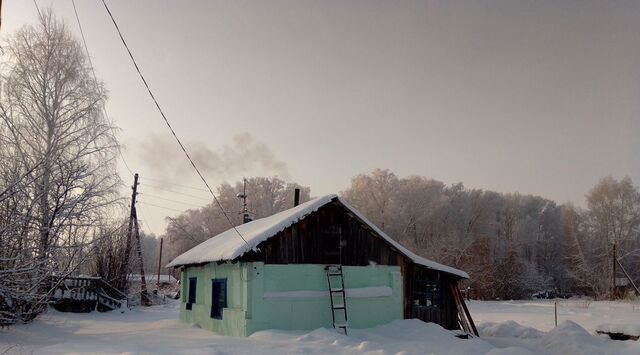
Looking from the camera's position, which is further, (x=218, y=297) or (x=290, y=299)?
(x=218, y=297)

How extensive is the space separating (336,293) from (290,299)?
1582mm

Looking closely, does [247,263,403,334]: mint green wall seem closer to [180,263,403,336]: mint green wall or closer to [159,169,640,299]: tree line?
[180,263,403,336]: mint green wall

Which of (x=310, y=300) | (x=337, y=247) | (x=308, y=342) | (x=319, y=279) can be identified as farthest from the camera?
(x=337, y=247)

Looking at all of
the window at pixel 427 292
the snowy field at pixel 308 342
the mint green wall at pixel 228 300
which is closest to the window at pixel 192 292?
the mint green wall at pixel 228 300

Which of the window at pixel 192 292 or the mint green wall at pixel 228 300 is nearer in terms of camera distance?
the mint green wall at pixel 228 300

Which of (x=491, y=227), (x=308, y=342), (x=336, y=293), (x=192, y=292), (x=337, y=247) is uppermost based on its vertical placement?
(x=491, y=227)

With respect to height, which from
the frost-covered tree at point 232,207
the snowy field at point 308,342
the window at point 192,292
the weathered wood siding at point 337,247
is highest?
the frost-covered tree at point 232,207

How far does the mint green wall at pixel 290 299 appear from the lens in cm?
1562

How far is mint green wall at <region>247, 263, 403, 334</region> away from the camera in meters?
15.7

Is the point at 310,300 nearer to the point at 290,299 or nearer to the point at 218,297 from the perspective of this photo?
the point at 290,299

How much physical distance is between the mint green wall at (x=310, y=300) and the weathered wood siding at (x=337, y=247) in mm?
255

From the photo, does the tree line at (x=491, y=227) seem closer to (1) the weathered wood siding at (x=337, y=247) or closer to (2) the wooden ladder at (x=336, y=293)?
(1) the weathered wood siding at (x=337, y=247)

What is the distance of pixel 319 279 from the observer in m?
16.8

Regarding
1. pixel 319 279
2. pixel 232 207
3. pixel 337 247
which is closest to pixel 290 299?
pixel 319 279
